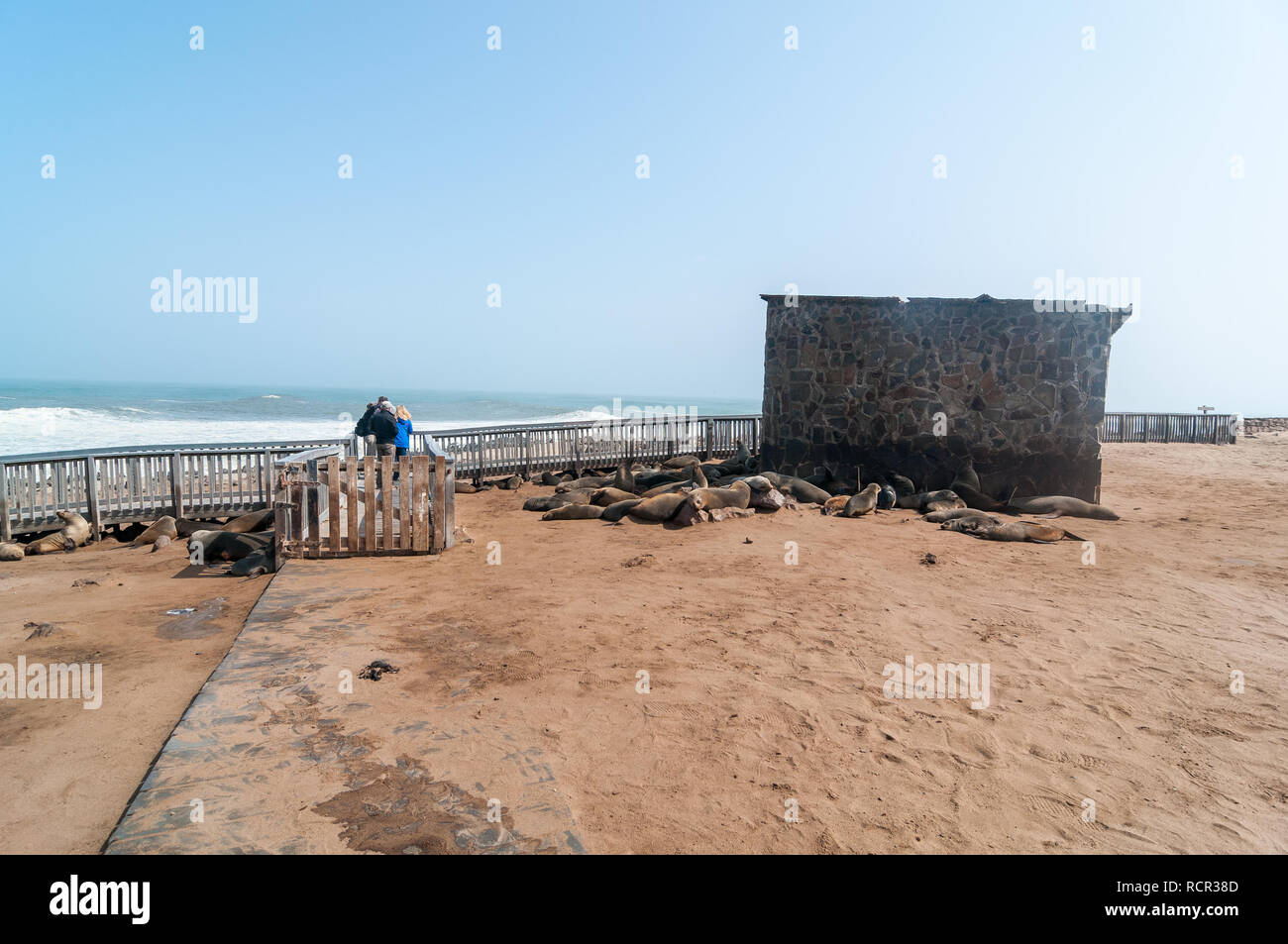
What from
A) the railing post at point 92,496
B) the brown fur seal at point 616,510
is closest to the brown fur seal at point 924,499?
the brown fur seal at point 616,510

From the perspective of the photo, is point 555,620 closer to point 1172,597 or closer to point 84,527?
point 1172,597

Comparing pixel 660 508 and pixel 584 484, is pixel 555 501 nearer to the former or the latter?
pixel 584 484

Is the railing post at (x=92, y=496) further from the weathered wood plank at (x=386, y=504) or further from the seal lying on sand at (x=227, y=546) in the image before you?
the weathered wood plank at (x=386, y=504)

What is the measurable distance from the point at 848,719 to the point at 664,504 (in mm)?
7446

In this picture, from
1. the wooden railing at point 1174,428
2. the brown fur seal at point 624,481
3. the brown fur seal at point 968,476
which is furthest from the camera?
the wooden railing at point 1174,428

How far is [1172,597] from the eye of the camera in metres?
7.85

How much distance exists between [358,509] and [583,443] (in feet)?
32.2

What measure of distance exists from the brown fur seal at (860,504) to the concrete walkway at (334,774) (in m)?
9.01

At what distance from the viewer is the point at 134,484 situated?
1241cm

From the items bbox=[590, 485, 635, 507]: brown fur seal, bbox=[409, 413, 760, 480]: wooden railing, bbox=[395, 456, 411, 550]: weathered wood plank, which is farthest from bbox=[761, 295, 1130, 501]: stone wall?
bbox=[395, 456, 411, 550]: weathered wood plank

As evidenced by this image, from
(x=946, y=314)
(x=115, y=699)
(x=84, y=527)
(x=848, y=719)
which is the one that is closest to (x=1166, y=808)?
(x=848, y=719)

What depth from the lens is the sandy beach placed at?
347cm

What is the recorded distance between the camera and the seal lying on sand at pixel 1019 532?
35.9ft

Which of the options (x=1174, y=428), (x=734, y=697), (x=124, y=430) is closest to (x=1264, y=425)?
(x=1174, y=428)
